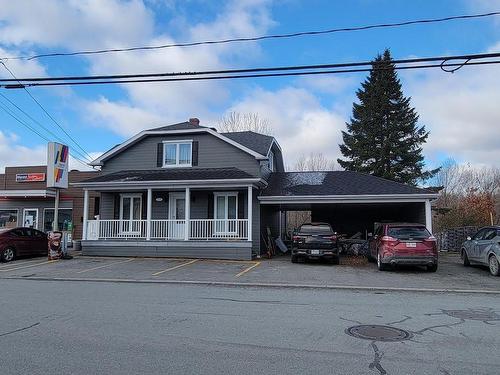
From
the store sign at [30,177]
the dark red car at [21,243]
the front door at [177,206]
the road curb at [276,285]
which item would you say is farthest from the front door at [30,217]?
the road curb at [276,285]

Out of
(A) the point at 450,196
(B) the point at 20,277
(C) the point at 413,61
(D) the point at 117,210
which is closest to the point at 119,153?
(D) the point at 117,210

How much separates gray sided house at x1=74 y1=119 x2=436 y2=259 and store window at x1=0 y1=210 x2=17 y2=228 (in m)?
9.04

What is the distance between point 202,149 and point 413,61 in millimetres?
13948

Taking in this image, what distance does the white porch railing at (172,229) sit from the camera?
72.8ft

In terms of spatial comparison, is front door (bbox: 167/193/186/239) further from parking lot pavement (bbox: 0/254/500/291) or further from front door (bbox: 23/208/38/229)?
front door (bbox: 23/208/38/229)

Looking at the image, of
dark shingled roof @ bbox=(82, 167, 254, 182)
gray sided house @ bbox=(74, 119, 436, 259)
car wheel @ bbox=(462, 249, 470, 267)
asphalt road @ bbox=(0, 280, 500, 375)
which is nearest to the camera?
asphalt road @ bbox=(0, 280, 500, 375)

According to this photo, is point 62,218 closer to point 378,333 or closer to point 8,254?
point 8,254

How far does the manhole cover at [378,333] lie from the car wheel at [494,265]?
959 centimetres

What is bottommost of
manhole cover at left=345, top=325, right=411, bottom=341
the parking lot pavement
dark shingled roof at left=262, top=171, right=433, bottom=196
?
manhole cover at left=345, top=325, right=411, bottom=341

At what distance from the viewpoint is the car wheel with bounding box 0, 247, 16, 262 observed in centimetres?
2060

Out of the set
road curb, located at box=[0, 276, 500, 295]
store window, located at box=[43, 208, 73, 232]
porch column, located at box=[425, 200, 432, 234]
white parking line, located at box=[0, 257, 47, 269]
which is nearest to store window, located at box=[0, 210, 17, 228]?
store window, located at box=[43, 208, 73, 232]

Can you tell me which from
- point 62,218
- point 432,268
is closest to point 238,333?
point 432,268

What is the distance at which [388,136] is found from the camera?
38.5m

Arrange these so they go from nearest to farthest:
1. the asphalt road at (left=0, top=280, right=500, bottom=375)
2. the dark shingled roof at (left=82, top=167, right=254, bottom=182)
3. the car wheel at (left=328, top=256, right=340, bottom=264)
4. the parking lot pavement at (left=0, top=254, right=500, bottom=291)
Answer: the asphalt road at (left=0, top=280, right=500, bottom=375) → the parking lot pavement at (left=0, top=254, right=500, bottom=291) → the car wheel at (left=328, top=256, right=340, bottom=264) → the dark shingled roof at (left=82, top=167, right=254, bottom=182)
